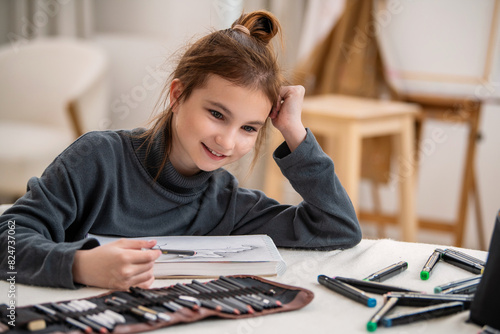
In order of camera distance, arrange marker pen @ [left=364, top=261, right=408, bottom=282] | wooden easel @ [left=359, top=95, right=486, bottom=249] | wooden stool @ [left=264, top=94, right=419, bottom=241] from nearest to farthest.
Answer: marker pen @ [left=364, top=261, right=408, bottom=282] → wooden stool @ [left=264, top=94, right=419, bottom=241] → wooden easel @ [left=359, top=95, right=486, bottom=249]

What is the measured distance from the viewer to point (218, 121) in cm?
99

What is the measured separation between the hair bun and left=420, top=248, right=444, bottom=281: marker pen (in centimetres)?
46

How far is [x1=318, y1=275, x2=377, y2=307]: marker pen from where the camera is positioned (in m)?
0.79

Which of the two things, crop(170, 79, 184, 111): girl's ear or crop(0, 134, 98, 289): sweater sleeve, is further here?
crop(170, 79, 184, 111): girl's ear

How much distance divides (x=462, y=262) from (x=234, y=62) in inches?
19.2

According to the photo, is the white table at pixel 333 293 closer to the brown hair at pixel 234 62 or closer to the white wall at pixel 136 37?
the brown hair at pixel 234 62

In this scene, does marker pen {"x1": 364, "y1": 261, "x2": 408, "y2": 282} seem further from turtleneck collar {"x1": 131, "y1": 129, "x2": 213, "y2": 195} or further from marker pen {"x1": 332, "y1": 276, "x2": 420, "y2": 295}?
turtleneck collar {"x1": 131, "y1": 129, "x2": 213, "y2": 195}

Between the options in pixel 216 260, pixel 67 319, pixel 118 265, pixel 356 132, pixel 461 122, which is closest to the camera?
pixel 67 319

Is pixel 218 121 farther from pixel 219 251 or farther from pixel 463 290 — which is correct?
pixel 463 290

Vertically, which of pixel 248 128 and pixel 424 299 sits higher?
pixel 248 128

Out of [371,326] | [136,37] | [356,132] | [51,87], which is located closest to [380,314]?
[371,326]

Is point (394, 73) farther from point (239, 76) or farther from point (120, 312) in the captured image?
point (120, 312)

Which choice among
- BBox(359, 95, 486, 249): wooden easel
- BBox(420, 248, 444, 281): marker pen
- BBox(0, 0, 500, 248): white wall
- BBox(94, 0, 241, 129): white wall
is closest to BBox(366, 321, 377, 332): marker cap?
BBox(420, 248, 444, 281): marker pen

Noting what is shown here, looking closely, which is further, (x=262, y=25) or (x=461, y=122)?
(x=461, y=122)
